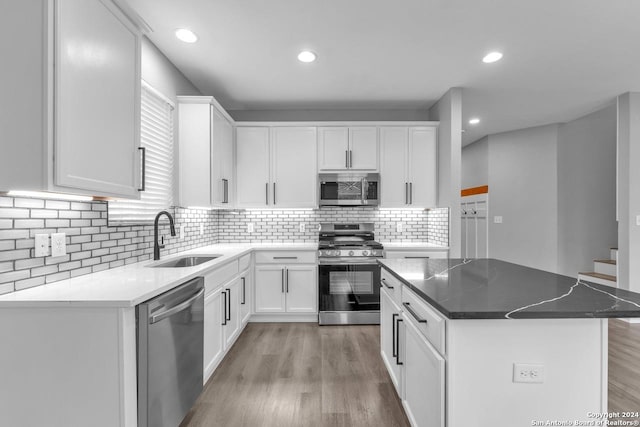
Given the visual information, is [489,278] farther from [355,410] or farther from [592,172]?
[592,172]

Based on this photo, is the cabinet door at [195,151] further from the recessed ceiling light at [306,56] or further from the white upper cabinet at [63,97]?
the white upper cabinet at [63,97]

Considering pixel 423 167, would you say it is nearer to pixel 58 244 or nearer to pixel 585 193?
pixel 585 193

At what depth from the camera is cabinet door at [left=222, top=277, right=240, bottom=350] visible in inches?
105

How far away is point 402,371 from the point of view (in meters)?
1.92

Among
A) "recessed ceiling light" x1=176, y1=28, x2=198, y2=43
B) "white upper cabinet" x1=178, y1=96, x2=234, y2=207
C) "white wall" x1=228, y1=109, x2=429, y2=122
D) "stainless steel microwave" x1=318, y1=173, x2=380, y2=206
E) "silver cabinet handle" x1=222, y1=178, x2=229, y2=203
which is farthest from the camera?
"white wall" x1=228, y1=109, x2=429, y2=122

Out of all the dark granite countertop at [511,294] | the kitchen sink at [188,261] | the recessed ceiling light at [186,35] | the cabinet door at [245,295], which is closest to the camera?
the dark granite countertop at [511,294]

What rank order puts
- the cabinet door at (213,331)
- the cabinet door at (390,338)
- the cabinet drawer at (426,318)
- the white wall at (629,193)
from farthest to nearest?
1. the white wall at (629,193)
2. the cabinet door at (213,331)
3. the cabinet door at (390,338)
4. the cabinet drawer at (426,318)

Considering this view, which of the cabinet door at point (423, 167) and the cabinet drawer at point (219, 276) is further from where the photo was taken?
the cabinet door at point (423, 167)

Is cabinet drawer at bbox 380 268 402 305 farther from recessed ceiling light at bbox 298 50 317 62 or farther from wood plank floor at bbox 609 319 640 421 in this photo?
recessed ceiling light at bbox 298 50 317 62

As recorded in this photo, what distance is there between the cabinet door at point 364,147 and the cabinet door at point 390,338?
6.24ft

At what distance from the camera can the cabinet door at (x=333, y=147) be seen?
3.89 meters

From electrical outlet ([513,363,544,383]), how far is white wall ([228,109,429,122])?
3549 millimetres

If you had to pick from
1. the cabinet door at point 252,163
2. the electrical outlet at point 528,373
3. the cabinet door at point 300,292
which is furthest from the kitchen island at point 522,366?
the cabinet door at point 252,163

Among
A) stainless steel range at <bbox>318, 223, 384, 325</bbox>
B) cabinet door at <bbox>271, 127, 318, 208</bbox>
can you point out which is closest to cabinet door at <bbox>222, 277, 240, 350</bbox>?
stainless steel range at <bbox>318, 223, 384, 325</bbox>
